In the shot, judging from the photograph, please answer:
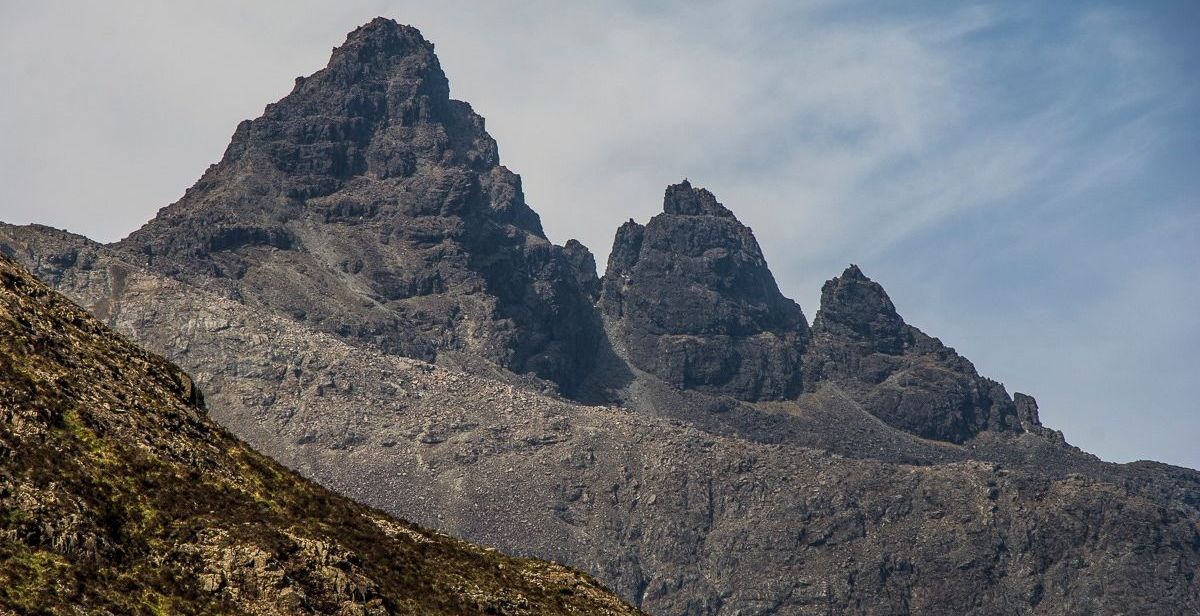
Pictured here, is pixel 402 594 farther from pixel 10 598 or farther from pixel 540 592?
pixel 10 598

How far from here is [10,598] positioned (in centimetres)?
4672

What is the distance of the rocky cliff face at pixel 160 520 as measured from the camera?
50781mm

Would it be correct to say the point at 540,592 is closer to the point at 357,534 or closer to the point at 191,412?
the point at 357,534

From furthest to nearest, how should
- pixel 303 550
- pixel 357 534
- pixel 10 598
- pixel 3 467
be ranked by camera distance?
1. pixel 357 534
2. pixel 303 550
3. pixel 3 467
4. pixel 10 598

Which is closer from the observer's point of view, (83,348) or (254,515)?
(254,515)

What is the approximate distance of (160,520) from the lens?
55406 millimetres

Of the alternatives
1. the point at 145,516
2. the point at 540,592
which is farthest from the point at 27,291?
the point at 540,592

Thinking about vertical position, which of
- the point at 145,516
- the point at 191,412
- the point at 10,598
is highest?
the point at 191,412

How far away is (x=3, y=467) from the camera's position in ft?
170

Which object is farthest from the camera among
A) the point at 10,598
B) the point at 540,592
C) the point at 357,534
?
the point at 540,592

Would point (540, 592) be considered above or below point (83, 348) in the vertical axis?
below

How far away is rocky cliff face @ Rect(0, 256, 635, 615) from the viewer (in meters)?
50.8

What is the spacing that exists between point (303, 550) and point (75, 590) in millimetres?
9790

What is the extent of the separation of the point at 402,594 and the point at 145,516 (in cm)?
1036
